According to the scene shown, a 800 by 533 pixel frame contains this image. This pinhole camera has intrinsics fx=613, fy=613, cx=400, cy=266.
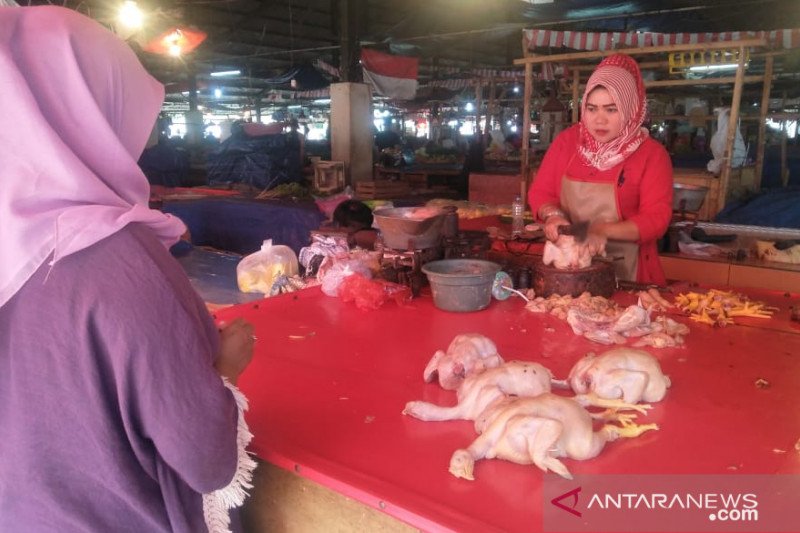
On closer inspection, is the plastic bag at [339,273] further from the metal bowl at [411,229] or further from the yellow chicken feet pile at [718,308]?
the yellow chicken feet pile at [718,308]

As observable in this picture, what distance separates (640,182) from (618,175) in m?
0.12

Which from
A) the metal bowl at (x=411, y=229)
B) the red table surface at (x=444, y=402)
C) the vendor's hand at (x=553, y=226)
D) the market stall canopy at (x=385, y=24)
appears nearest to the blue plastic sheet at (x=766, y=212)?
the market stall canopy at (x=385, y=24)

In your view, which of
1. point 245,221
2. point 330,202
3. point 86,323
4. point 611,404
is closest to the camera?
point 86,323

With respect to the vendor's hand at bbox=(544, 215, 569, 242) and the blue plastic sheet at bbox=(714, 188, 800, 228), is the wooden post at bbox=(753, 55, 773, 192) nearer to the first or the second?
the blue plastic sheet at bbox=(714, 188, 800, 228)

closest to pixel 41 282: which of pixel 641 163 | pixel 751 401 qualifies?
pixel 751 401

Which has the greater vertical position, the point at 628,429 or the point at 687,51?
the point at 687,51

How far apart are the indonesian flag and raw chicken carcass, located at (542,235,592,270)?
7.55m

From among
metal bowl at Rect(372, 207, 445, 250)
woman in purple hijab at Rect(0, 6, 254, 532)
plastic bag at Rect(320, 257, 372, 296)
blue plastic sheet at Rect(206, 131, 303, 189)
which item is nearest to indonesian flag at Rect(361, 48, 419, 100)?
blue plastic sheet at Rect(206, 131, 303, 189)

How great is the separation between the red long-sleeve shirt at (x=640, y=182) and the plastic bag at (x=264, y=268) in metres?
1.68

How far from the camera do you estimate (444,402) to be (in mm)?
1772

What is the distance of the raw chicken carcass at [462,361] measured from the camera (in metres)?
1.83

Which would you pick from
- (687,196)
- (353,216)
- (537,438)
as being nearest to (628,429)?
(537,438)

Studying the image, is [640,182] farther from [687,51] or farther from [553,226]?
[687,51]

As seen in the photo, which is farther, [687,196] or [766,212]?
[766,212]
